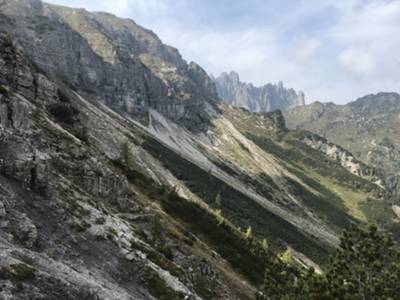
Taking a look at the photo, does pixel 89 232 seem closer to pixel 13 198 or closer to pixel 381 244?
pixel 13 198

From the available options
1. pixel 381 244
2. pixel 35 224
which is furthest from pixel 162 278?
pixel 381 244

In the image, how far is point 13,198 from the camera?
32.9 meters

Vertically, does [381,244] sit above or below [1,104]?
above

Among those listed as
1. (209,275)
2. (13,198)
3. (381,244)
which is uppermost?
(381,244)

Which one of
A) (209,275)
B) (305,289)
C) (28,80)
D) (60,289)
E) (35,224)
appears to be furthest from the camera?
(28,80)

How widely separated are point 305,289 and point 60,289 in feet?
84.5

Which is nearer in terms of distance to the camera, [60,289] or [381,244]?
[60,289]

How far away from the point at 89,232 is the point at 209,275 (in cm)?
1996

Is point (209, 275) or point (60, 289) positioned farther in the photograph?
Answer: point (209, 275)

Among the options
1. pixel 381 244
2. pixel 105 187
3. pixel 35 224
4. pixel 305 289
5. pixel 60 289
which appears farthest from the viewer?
pixel 105 187

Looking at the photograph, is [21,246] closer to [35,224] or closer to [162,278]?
[35,224]

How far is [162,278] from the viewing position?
37.4 metres

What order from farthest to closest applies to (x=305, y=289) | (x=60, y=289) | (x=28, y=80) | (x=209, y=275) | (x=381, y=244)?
(x=28, y=80) < (x=209, y=275) < (x=305, y=289) < (x=381, y=244) < (x=60, y=289)

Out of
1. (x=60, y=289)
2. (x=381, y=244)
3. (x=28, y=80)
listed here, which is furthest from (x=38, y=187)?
(x=28, y=80)
